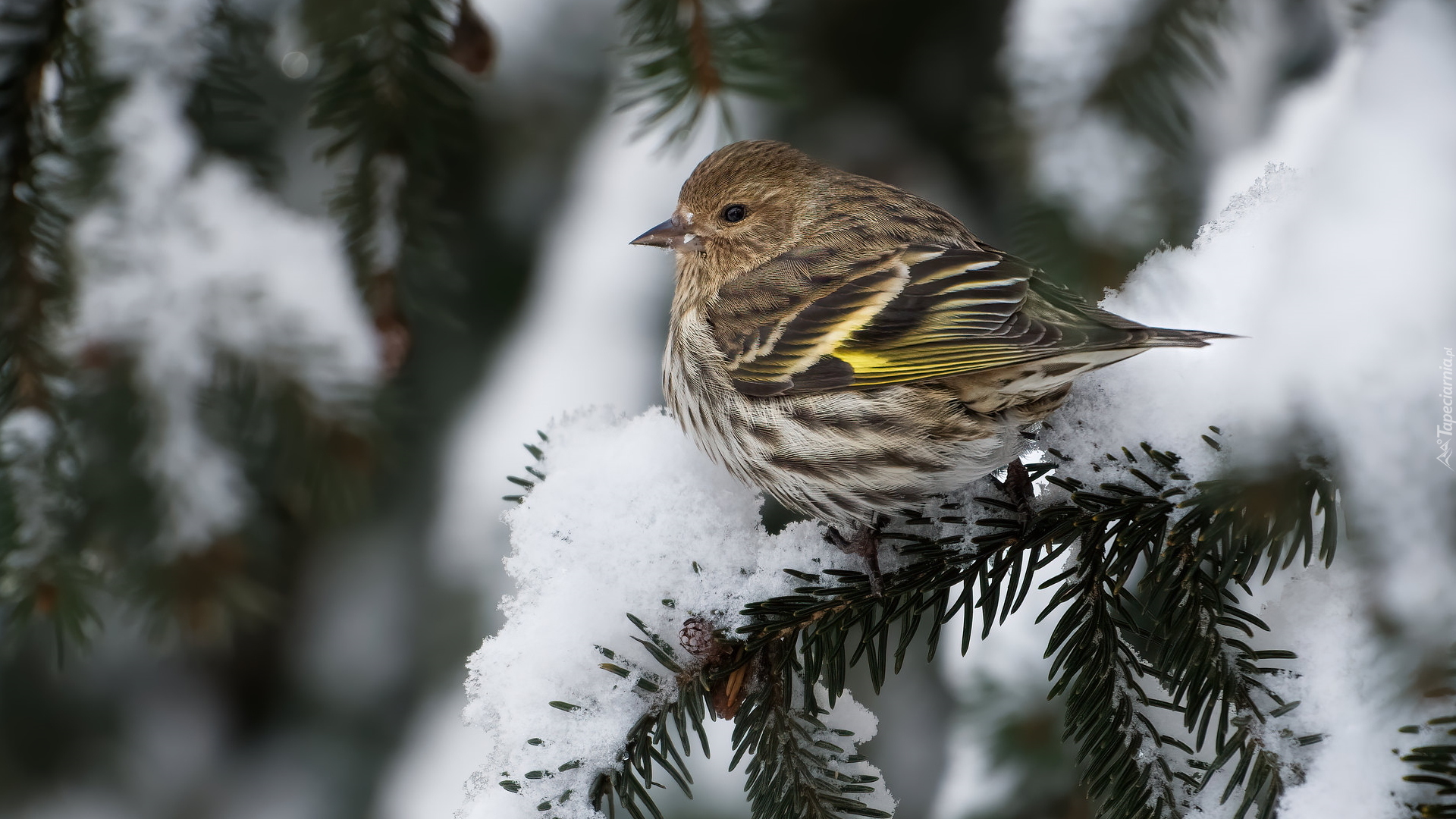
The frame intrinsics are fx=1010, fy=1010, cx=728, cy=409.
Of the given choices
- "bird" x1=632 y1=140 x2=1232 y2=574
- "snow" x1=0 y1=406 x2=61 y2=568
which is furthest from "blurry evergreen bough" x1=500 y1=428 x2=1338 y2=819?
"snow" x1=0 y1=406 x2=61 y2=568

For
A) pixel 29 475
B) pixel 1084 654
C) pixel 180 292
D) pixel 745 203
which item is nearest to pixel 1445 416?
pixel 1084 654

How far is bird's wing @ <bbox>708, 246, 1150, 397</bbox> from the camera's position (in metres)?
1.59

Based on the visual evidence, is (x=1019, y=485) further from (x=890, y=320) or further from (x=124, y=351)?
(x=124, y=351)

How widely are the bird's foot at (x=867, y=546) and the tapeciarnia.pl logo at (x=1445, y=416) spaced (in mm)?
771

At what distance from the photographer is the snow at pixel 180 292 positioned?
1676mm

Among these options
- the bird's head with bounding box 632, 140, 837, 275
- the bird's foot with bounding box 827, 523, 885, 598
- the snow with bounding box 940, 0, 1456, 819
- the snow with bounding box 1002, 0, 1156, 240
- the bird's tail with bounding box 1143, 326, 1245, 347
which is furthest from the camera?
the bird's head with bounding box 632, 140, 837, 275

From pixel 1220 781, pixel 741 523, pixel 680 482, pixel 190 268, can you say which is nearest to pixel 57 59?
pixel 190 268

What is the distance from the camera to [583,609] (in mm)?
1428

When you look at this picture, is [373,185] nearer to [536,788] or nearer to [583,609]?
[583,609]

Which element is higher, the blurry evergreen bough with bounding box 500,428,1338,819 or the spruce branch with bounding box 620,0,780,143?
the spruce branch with bounding box 620,0,780,143

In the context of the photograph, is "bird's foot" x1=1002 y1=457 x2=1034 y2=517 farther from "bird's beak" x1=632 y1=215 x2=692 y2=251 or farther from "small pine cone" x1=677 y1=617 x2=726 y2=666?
"bird's beak" x1=632 y1=215 x2=692 y2=251

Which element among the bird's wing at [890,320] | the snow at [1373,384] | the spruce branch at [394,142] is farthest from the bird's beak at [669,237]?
the snow at [1373,384]

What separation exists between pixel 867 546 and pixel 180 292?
1.21m

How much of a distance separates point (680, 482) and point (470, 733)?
61.6 inches
